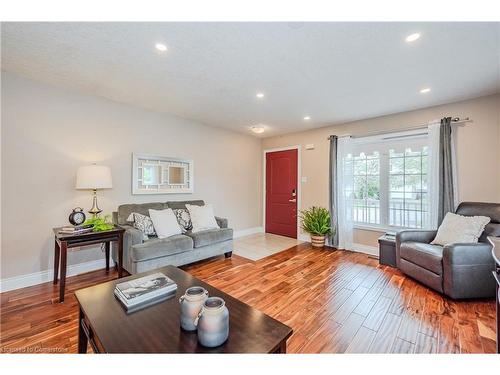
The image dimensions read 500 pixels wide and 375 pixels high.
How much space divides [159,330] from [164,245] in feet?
6.19

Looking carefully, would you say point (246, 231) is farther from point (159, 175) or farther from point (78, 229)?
point (78, 229)

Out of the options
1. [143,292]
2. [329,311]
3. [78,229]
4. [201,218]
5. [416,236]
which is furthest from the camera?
[201,218]

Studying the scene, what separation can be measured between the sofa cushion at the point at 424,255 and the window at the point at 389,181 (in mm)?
881

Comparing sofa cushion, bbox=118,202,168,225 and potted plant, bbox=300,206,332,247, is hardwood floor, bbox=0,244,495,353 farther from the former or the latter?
potted plant, bbox=300,206,332,247

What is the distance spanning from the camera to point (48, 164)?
9.18ft

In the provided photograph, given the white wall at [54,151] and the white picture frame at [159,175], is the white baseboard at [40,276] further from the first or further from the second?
the white picture frame at [159,175]

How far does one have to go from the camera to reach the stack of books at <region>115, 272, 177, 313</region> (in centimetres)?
133

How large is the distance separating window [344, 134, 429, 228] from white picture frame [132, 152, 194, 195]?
2.93 meters

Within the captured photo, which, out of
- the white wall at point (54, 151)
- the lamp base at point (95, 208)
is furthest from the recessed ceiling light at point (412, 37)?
the lamp base at point (95, 208)

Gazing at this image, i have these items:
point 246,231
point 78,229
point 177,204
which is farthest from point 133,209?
point 246,231

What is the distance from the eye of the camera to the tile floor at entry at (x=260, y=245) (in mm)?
3955

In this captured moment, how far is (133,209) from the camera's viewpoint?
3.32 metres
